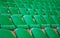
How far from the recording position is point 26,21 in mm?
1607

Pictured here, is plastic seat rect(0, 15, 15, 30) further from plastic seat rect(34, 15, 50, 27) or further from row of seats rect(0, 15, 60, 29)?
plastic seat rect(34, 15, 50, 27)

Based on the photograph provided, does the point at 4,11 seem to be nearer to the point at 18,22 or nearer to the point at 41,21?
the point at 18,22

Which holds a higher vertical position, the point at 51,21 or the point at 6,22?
the point at 6,22

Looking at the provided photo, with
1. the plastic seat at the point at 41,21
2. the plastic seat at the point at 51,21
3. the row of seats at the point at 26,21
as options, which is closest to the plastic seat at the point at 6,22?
the row of seats at the point at 26,21

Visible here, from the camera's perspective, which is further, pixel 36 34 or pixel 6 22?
pixel 6 22

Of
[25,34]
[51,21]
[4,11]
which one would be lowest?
[51,21]

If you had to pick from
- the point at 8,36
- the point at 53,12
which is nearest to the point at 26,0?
the point at 53,12

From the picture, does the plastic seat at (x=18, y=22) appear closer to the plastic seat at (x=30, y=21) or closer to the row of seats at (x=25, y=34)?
the plastic seat at (x=30, y=21)

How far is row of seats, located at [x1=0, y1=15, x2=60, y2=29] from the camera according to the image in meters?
1.41

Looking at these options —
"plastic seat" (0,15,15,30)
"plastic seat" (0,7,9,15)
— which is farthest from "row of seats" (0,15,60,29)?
"plastic seat" (0,7,9,15)

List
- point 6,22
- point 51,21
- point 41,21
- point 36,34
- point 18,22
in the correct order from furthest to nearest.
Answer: point 51,21
point 41,21
point 18,22
point 6,22
point 36,34

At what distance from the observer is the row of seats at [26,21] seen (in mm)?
1408

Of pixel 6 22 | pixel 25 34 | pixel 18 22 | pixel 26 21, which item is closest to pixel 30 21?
pixel 26 21

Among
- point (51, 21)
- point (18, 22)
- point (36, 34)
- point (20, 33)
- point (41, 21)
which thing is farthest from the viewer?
point (51, 21)
